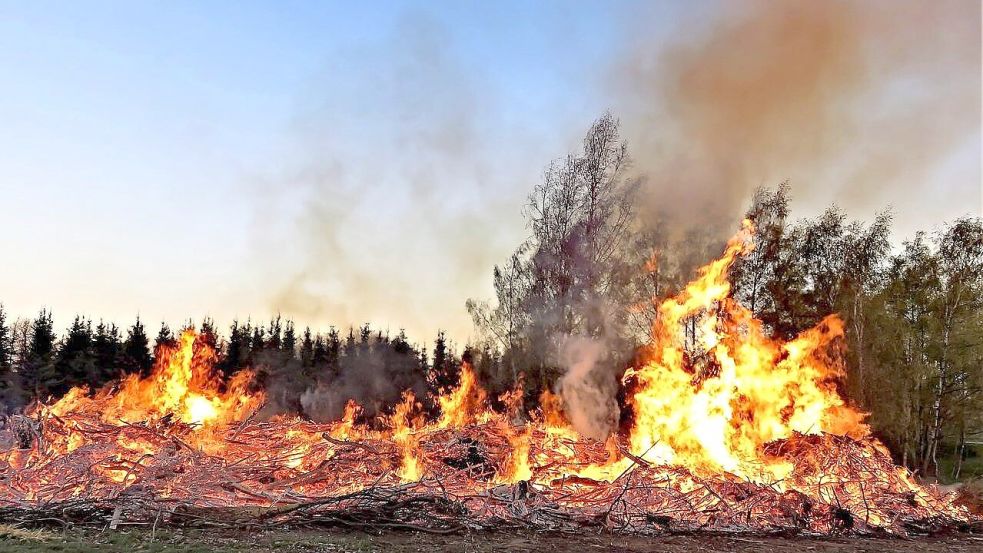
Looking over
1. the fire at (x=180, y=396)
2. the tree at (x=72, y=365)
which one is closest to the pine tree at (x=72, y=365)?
the tree at (x=72, y=365)

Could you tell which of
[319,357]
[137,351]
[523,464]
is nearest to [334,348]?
[319,357]

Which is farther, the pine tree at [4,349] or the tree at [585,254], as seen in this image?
the pine tree at [4,349]

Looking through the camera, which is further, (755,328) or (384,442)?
(755,328)

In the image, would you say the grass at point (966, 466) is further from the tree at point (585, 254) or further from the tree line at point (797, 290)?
the tree at point (585, 254)

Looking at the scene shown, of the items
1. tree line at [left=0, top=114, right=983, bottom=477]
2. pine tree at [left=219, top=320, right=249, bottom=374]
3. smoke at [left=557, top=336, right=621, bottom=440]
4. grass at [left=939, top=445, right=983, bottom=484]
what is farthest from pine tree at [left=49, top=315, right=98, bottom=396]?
grass at [left=939, top=445, right=983, bottom=484]

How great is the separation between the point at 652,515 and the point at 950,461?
917 inches

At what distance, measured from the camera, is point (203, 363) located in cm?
1552

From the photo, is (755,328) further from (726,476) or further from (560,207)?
(560,207)

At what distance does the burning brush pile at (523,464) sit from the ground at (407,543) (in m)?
0.41

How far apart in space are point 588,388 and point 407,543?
1260cm

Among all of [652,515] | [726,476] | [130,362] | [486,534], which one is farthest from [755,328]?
[130,362]

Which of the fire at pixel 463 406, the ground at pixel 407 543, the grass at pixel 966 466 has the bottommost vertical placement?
the ground at pixel 407 543

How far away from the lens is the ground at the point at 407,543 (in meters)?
7.47

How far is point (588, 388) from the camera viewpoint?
20.0m
